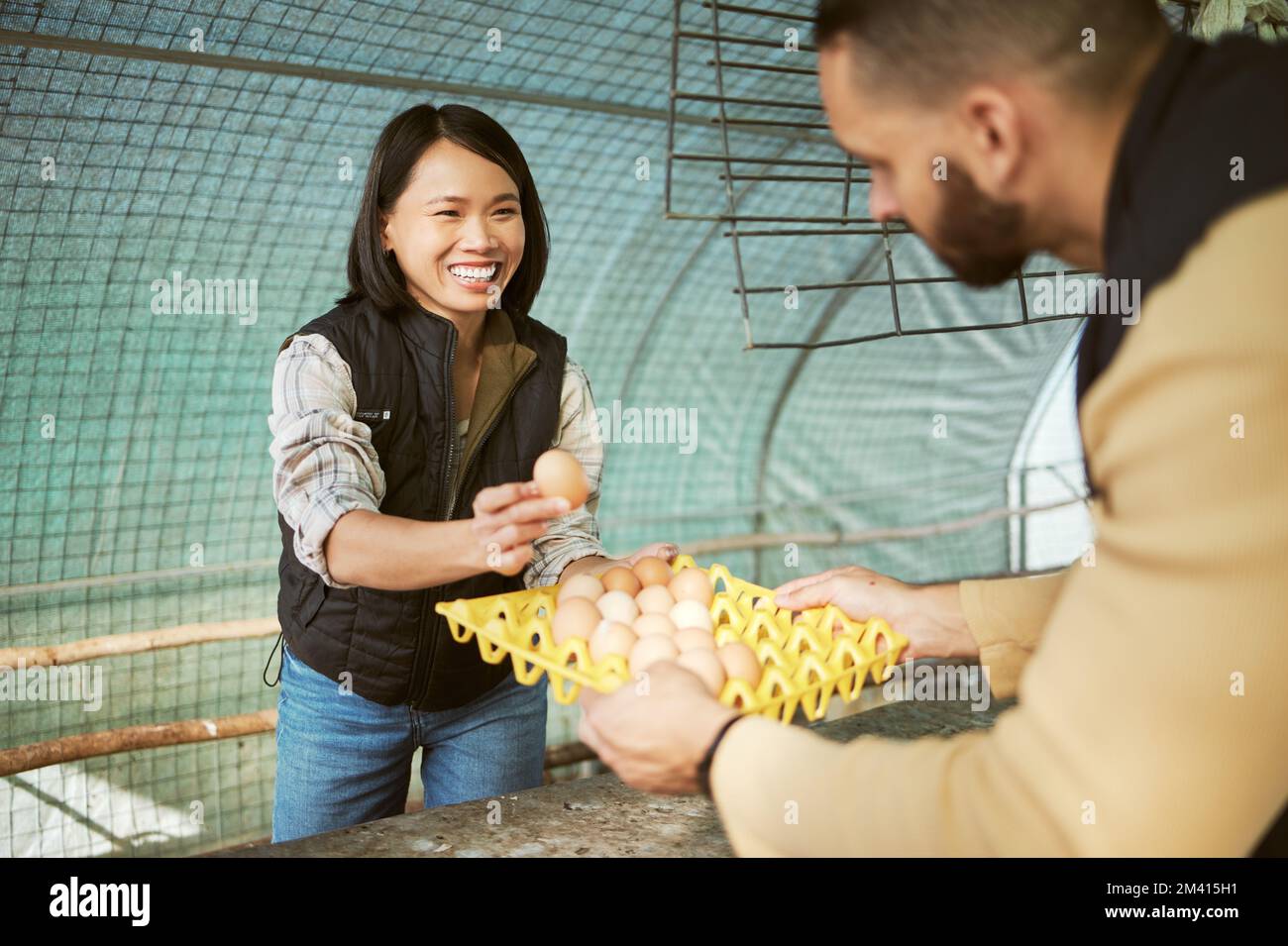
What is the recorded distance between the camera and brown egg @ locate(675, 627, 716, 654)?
1377 mm

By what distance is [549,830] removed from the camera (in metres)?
1.53

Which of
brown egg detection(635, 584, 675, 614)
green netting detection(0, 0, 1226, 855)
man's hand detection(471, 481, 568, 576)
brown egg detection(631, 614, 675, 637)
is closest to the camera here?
man's hand detection(471, 481, 568, 576)

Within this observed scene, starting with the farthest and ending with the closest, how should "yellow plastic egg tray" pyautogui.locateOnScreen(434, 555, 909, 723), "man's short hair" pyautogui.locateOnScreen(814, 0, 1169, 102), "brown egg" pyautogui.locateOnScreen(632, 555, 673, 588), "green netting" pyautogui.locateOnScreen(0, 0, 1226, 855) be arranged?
"green netting" pyautogui.locateOnScreen(0, 0, 1226, 855) < "brown egg" pyautogui.locateOnScreen(632, 555, 673, 588) < "yellow plastic egg tray" pyautogui.locateOnScreen(434, 555, 909, 723) < "man's short hair" pyautogui.locateOnScreen(814, 0, 1169, 102)

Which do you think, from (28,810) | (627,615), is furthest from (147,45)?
(28,810)

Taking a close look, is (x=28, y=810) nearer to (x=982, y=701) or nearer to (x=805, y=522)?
(x=982, y=701)

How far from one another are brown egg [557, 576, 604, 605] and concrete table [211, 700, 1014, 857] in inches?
13.1

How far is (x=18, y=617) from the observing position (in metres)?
2.76

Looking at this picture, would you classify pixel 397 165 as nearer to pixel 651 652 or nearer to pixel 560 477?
pixel 560 477

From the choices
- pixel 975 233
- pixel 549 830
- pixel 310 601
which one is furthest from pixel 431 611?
pixel 975 233

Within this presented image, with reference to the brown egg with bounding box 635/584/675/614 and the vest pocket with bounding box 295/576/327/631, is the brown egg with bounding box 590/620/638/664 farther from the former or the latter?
the vest pocket with bounding box 295/576/327/631

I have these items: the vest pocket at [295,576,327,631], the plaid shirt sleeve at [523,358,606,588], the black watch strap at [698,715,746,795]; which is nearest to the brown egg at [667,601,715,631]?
the plaid shirt sleeve at [523,358,606,588]

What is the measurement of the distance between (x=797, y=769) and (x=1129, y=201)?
58 cm
